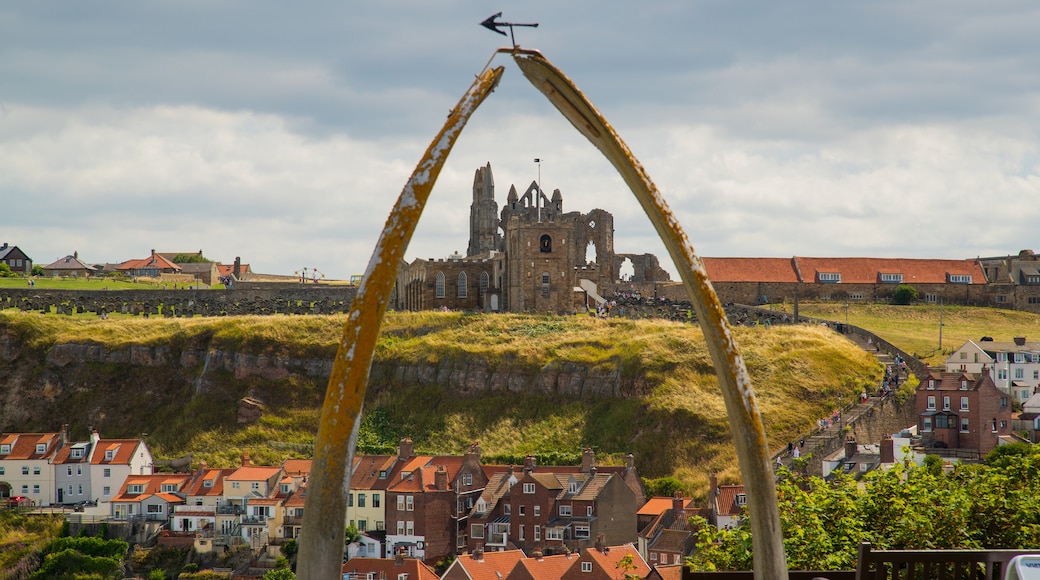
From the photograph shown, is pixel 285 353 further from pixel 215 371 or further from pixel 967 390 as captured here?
pixel 967 390

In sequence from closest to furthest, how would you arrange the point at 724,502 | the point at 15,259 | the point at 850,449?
the point at 724,502 → the point at 850,449 → the point at 15,259

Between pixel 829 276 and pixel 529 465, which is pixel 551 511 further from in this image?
pixel 829 276

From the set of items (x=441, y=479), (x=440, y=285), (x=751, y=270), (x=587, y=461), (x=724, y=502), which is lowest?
(x=441, y=479)

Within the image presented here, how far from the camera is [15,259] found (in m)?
117

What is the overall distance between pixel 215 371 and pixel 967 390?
43.8m

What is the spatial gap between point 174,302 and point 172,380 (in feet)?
62.9

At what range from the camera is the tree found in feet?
295

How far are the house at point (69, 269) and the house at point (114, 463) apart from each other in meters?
56.8

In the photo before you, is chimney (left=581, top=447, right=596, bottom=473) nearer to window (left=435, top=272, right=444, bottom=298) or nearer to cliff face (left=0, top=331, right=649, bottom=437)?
cliff face (left=0, top=331, right=649, bottom=437)

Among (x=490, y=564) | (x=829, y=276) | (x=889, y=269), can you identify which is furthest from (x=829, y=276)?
(x=490, y=564)

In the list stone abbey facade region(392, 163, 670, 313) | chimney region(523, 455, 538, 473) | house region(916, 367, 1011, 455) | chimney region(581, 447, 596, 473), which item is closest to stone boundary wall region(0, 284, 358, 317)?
stone abbey facade region(392, 163, 670, 313)

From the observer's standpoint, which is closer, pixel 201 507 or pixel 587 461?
pixel 587 461

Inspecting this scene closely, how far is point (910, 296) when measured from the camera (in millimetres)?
89938

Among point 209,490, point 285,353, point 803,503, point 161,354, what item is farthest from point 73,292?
point 803,503
